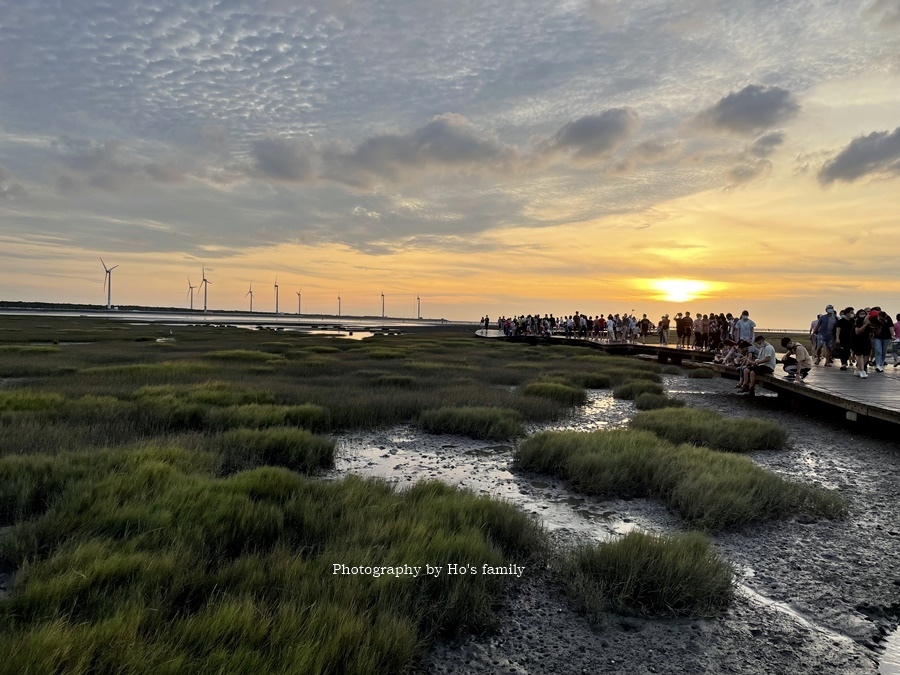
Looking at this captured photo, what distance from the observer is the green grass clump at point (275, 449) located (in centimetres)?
839

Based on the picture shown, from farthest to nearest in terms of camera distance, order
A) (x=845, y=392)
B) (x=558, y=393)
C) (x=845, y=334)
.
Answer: (x=845, y=334)
(x=558, y=393)
(x=845, y=392)

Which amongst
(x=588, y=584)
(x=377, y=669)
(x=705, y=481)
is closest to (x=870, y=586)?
(x=705, y=481)

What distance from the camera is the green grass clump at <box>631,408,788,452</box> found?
11.0 meters

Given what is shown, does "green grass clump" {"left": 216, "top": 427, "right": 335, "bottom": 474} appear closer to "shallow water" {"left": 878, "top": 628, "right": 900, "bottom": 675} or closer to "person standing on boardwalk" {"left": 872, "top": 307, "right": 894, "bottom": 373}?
"shallow water" {"left": 878, "top": 628, "right": 900, "bottom": 675}

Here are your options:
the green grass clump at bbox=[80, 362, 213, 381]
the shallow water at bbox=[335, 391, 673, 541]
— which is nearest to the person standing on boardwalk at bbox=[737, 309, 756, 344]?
the shallow water at bbox=[335, 391, 673, 541]

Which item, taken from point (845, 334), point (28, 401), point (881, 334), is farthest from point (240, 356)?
point (881, 334)

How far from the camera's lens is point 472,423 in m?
11.9

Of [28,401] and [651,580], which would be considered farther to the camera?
[28,401]

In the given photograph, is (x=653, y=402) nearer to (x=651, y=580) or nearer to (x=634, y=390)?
(x=634, y=390)

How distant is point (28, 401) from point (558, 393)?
47.3 feet

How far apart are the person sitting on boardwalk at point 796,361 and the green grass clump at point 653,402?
12.0 ft

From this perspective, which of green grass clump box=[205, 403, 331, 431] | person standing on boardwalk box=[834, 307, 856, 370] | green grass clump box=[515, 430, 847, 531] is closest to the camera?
green grass clump box=[515, 430, 847, 531]

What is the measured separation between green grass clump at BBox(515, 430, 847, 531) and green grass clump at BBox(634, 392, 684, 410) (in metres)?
6.16

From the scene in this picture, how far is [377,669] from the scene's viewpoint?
3414 mm
